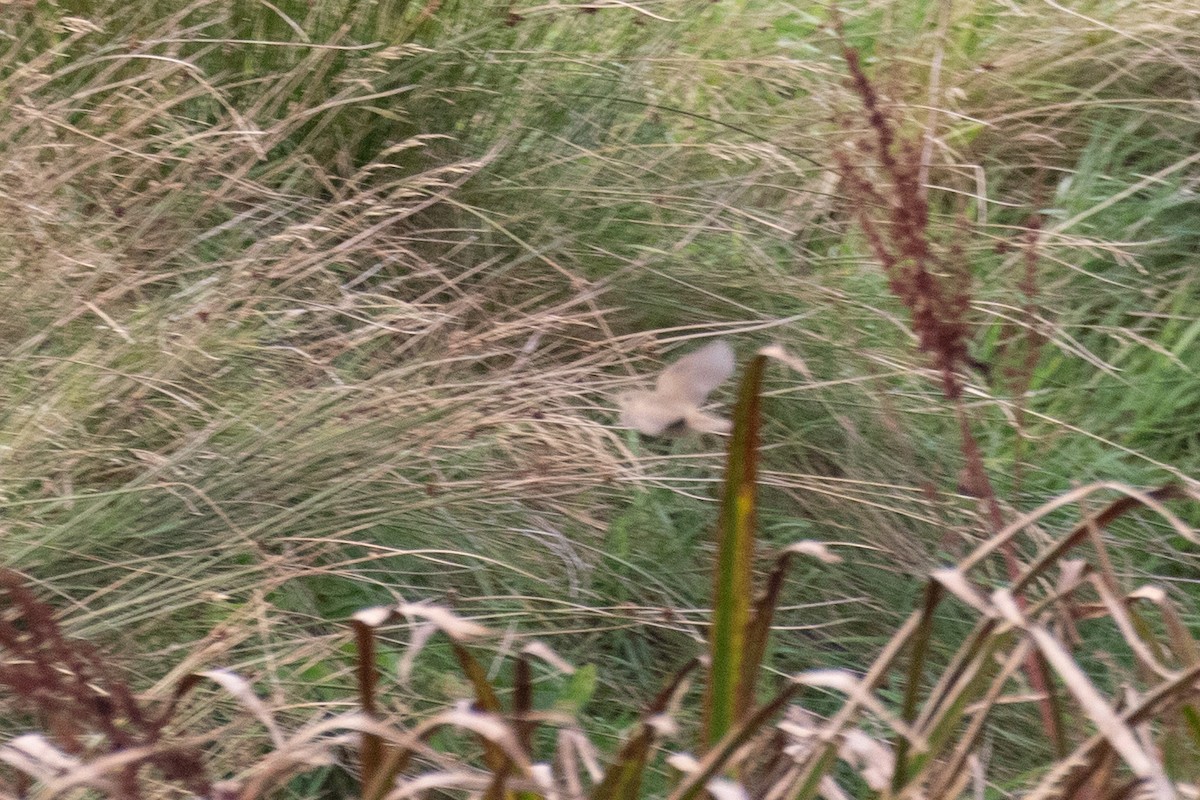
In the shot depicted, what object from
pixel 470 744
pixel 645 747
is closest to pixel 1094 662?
pixel 470 744

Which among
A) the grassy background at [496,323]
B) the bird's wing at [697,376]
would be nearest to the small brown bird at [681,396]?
the bird's wing at [697,376]

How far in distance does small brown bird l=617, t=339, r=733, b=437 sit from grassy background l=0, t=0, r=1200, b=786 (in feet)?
1.76

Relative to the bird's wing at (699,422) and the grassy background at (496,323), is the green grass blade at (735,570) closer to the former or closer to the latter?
the bird's wing at (699,422)

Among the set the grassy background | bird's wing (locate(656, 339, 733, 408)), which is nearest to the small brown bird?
bird's wing (locate(656, 339, 733, 408))

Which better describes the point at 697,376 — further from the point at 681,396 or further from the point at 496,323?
the point at 496,323

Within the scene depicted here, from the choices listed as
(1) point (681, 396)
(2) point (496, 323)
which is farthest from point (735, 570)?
(2) point (496, 323)

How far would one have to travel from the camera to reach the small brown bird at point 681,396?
0.85 metres

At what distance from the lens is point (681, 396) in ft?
2.82

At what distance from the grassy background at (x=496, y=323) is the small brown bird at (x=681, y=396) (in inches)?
21.1

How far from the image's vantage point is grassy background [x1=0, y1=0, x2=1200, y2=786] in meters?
1.57

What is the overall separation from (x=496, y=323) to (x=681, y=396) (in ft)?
3.21

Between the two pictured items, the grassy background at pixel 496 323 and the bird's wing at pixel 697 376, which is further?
the grassy background at pixel 496 323

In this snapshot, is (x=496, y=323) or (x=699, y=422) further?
(x=496, y=323)

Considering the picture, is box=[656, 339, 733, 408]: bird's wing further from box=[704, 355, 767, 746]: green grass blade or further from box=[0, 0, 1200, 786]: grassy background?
box=[0, 0, 1200, 786]: grassy background
